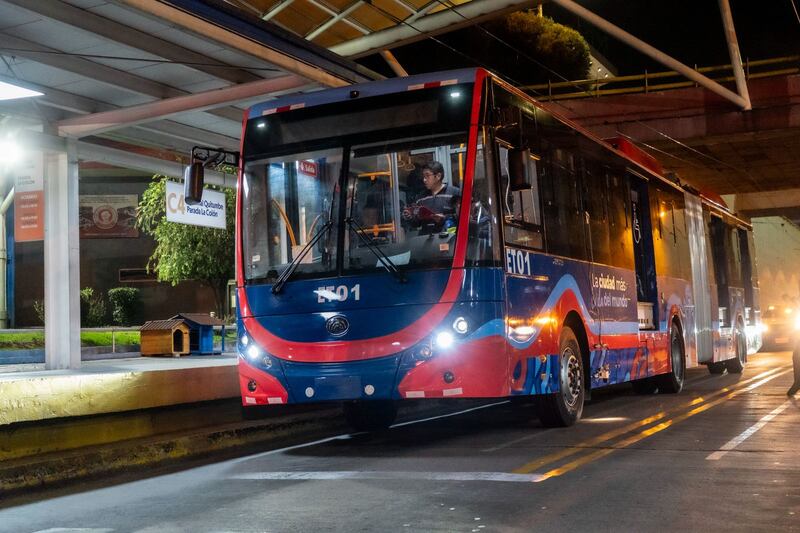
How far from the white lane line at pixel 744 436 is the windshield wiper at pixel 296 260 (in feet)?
14.3

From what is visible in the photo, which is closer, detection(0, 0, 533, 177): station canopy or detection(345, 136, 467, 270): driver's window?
detection(345, 136, 467, 270): driver's window

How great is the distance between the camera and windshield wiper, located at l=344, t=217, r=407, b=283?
9.92 metres

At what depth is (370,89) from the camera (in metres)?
10.6

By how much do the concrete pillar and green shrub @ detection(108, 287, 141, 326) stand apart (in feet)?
113

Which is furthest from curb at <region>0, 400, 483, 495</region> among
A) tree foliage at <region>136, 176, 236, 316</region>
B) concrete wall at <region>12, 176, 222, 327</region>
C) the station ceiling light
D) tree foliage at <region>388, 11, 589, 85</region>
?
tree foliage at <region>388, 11, 589, 85</region>

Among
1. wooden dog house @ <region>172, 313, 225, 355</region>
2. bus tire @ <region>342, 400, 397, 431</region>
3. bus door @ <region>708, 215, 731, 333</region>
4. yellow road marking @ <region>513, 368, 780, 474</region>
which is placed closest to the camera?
yellow road marking @ <region>513, 368, 780, 474</region>

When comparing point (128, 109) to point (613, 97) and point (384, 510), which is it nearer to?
point (384, 510)

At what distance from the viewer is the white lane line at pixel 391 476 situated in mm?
8216

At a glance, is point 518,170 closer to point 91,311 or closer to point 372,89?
point 372,89

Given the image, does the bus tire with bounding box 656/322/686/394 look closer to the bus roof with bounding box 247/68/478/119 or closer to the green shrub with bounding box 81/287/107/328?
the bus roof with bounding box 247/68/478/119

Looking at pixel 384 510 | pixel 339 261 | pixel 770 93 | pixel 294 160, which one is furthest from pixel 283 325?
pixel 770 93

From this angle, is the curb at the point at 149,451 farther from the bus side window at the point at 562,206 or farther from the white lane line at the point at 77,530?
the bus side window at the point at 562,206

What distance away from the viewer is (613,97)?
37.8 meters

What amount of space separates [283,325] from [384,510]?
3739 mm
